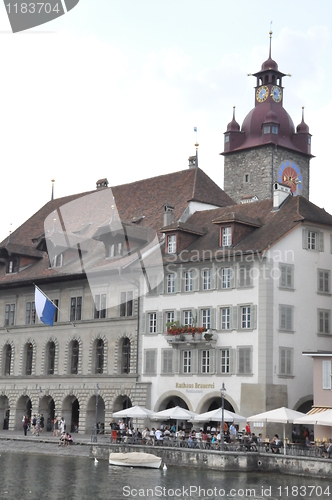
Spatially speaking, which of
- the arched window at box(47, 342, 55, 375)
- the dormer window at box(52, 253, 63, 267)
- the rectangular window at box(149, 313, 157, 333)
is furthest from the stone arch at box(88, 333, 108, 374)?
the dormer window at box(52, 253, 63, 267)

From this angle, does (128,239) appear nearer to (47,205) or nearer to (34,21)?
(47,205)

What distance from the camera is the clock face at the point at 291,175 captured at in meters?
89.8

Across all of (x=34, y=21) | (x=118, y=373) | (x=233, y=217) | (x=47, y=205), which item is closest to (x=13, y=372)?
(x=118, y=373)

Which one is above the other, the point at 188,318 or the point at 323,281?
the point at 323,281

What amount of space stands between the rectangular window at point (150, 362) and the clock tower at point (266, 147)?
3606 centimetres

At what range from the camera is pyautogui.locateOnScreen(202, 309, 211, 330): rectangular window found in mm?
52397

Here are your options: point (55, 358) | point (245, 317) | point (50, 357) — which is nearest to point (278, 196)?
point (245, 317)

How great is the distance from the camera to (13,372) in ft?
216

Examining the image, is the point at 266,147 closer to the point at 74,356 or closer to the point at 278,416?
the point at 74,356

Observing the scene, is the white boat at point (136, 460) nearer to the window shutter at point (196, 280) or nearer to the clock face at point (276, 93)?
the window shutter at point (196, 280)

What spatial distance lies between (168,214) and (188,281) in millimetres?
7029

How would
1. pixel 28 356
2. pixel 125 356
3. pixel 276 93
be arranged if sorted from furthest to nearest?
1. pixel 276 93
2. pixel 28 356
3. pixel 125 356

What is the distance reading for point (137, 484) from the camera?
117ft

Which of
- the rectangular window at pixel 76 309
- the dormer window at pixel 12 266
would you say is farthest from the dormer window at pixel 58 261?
the dormer window at pixel 12 266
